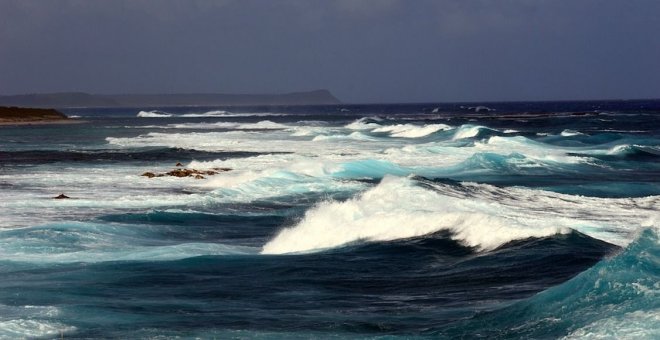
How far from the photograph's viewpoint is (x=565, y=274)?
15.3 meters

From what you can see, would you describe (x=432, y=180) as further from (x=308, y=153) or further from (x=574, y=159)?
(x=308, y=153)

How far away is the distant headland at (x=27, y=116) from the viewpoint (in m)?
112

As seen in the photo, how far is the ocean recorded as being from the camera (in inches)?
491

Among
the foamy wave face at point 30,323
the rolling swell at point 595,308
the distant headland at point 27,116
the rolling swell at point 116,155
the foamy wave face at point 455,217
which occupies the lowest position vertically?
the distant headland at point 27,116

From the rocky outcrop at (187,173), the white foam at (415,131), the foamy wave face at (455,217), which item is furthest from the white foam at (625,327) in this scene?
the white foam at (415,131)

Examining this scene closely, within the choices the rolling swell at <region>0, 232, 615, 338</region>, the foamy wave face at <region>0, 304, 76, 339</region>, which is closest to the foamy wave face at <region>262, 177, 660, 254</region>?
the rolling swell at <region>0, 232, 615, 338</region>

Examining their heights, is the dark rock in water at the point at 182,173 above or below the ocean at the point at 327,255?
→ below

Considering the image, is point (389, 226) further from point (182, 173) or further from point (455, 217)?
point (182, 173)

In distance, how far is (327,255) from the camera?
1803 cm

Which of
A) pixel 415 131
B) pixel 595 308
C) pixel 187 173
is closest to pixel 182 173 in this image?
pixel 187 173

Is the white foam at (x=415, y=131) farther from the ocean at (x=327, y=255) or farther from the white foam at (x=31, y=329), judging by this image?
the white foam at (x=31, y=329)

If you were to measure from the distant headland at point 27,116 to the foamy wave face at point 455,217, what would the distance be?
87864mm

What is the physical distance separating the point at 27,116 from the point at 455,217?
105 metres

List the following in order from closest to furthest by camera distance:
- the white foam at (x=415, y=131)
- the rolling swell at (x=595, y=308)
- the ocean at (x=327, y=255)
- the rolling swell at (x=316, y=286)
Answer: the rolling swell at (x=595, y=308), the ocean at (x=327, y=255), the rolling swell at (x=316, y=286), the white foam at (x=415, y=131)
